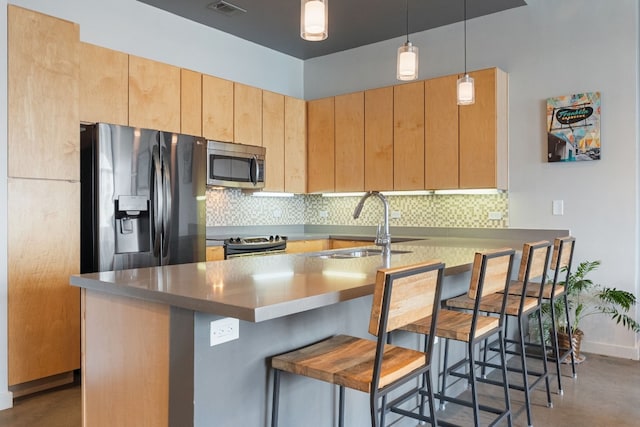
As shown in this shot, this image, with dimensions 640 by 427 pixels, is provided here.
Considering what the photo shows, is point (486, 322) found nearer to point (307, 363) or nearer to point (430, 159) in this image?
point (307, 363)

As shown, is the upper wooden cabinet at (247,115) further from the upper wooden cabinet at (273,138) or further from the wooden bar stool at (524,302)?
the wooden bar stool at (524,302)

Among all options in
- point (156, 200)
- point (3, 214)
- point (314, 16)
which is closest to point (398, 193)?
point (156, 200)

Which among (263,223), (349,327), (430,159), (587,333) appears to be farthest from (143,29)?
(587,333)

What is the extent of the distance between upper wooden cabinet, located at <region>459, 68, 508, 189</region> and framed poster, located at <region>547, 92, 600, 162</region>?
37 centimetres

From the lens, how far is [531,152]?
4.08 m

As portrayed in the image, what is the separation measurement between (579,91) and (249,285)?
3.44m

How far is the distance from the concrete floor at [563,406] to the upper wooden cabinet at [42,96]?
1.34 meters

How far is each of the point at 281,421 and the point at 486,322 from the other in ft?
3.46

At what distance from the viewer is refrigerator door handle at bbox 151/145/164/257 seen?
11.1ft

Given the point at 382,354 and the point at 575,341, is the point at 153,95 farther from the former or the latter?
the point at 575,341

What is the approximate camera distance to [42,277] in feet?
9.59

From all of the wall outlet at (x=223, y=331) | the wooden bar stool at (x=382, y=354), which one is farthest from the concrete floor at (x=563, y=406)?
the wall outlet at (x=223, y=331)

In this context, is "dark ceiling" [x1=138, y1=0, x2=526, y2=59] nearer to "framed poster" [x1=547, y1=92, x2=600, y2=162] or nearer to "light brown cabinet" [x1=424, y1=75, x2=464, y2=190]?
"light brown cabinet" [x1=424, y1=75, x2=464, y2=190]

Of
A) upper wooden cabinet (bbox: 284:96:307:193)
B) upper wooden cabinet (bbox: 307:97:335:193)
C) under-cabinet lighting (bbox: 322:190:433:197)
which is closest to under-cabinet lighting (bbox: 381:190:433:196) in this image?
under-cabinet lighting (bbox: 322:190:433:197)
